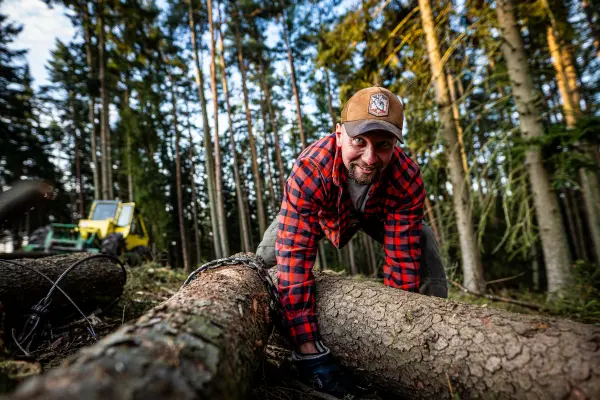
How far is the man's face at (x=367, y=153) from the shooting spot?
1.85 meters

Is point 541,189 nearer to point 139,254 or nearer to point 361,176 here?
point 361,176

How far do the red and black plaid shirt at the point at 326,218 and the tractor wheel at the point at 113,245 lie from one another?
699 centimetres

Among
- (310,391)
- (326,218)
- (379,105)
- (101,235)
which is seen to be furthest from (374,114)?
(101,235)

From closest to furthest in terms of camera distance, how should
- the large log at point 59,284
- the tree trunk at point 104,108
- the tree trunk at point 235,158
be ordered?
the large log at point 59,284 → the tree trunk at point 104,108 → the tree trunk at point 235,158

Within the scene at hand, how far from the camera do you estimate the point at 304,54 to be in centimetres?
1468

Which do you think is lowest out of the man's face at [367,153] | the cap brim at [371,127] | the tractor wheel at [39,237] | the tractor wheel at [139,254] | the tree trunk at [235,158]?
the tractor wheel at [139,254]

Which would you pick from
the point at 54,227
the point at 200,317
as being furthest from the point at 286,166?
the point at 200,317

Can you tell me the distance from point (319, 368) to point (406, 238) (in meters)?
1.08

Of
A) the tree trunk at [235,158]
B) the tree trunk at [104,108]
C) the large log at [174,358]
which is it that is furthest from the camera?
the tree trunk at [235,158]

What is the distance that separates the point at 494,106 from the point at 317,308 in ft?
13.7

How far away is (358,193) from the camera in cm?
218

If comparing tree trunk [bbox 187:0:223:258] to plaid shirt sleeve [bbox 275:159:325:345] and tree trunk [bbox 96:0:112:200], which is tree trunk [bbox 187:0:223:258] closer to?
tree trunk [bbox 96:0:112:200]

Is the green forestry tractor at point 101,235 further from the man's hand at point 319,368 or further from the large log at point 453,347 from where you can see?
the large log at point 453,347

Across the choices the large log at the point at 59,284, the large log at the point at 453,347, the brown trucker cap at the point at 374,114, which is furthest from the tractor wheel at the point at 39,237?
the brown trucker cap at the point at 374,114
